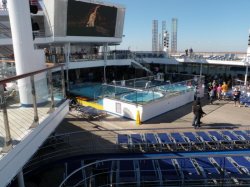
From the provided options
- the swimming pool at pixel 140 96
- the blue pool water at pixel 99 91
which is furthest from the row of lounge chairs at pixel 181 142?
the blue pool water at pixel 99 91

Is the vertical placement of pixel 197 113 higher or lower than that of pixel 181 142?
higher

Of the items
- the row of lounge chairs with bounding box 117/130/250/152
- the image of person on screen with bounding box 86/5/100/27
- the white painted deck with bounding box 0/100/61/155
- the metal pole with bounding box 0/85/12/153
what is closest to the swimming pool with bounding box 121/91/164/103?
the row of lounge chairs with bounding box 117/130/250/152

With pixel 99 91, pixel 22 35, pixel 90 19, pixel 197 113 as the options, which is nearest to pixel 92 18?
pixel 90 19

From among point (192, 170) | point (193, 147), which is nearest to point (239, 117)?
point (193, 147)

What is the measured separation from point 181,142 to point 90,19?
19.2 meters

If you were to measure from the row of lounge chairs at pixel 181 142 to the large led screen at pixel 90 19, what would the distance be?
1702cm

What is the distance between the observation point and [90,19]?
2522 cm

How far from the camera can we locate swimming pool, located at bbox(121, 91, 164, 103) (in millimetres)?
13422

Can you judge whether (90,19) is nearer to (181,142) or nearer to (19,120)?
(181,142)

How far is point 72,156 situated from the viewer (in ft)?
28.6

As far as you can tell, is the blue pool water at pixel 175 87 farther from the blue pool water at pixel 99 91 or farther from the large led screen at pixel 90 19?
the large led screen at pixel 90 19

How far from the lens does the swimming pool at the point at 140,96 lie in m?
13.4

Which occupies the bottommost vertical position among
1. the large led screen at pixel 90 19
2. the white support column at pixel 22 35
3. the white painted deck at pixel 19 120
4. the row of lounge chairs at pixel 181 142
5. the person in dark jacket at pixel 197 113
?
the row of lounge chairs at pixel 181 142

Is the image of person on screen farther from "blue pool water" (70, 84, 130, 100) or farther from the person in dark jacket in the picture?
the person in dark jacket
